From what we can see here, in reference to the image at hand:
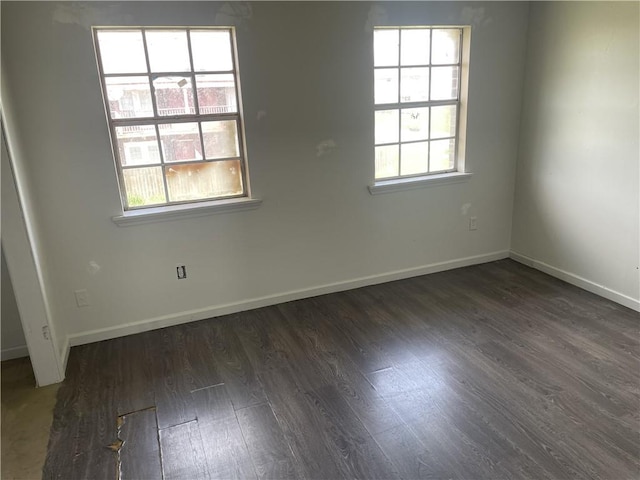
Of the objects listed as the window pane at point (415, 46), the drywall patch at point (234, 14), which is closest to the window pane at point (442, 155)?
the window pane at point (415, 46)

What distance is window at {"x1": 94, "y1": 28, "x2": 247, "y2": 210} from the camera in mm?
2865

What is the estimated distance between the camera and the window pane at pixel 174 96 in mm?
2955

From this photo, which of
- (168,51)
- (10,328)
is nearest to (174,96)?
(168,51)

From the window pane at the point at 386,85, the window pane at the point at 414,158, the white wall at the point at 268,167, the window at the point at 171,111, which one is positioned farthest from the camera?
the window pane at the point at 414,158

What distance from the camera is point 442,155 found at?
154 inches

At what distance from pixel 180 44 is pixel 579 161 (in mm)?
3064

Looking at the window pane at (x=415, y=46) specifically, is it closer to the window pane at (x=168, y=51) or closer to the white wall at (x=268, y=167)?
the white wall at (x=268, y=167)

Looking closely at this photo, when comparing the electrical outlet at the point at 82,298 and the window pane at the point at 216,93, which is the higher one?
the window pane at the point at 216,93

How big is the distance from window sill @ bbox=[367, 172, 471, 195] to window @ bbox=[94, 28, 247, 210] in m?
1.10

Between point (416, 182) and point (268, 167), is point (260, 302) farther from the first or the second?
point (416, 182)

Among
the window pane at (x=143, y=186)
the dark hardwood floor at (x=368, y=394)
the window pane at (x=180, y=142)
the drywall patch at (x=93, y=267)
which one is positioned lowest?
the dark hardwood floor at (x=368, y=394)

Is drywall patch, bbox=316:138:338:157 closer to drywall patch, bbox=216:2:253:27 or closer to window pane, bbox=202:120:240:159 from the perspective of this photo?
window pane, bbox=202:120:240:159

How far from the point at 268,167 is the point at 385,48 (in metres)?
1.30

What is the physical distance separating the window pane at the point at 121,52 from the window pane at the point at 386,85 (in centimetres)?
169
